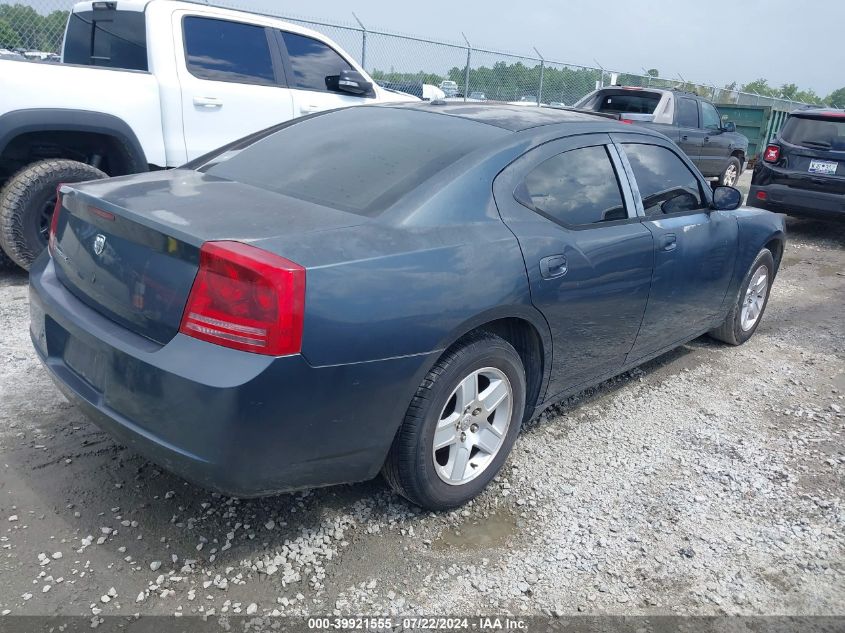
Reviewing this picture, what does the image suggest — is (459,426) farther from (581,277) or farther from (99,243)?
(99,243)

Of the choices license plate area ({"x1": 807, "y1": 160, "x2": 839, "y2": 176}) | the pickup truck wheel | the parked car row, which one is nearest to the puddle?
the parked car row

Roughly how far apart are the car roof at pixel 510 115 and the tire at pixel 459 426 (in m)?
Result: 1.09

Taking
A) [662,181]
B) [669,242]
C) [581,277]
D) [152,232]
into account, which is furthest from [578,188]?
[152,232]

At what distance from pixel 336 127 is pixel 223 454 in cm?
184

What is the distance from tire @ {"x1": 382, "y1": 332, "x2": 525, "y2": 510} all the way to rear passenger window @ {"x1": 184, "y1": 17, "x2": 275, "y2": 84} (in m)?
3.97

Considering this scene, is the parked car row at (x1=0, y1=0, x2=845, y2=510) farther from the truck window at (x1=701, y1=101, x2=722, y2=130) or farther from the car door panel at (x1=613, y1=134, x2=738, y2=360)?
the truck window at (x1=701, y1=101, x2=722, y2=130)

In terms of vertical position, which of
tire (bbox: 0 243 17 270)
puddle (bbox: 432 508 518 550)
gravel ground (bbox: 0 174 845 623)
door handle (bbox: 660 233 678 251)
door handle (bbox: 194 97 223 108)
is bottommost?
puddle (bbox: 432 508 518 550)

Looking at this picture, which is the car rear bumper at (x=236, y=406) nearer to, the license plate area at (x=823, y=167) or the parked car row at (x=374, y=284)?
the parked car row at (x=374, y=284)

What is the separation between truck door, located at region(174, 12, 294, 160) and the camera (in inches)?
216

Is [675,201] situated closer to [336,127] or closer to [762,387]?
[762,387]

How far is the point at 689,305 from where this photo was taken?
4051 millimetres

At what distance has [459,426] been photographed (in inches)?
109

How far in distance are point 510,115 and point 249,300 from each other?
1816mm

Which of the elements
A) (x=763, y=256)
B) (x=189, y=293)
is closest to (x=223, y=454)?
(x=189, y=293)
